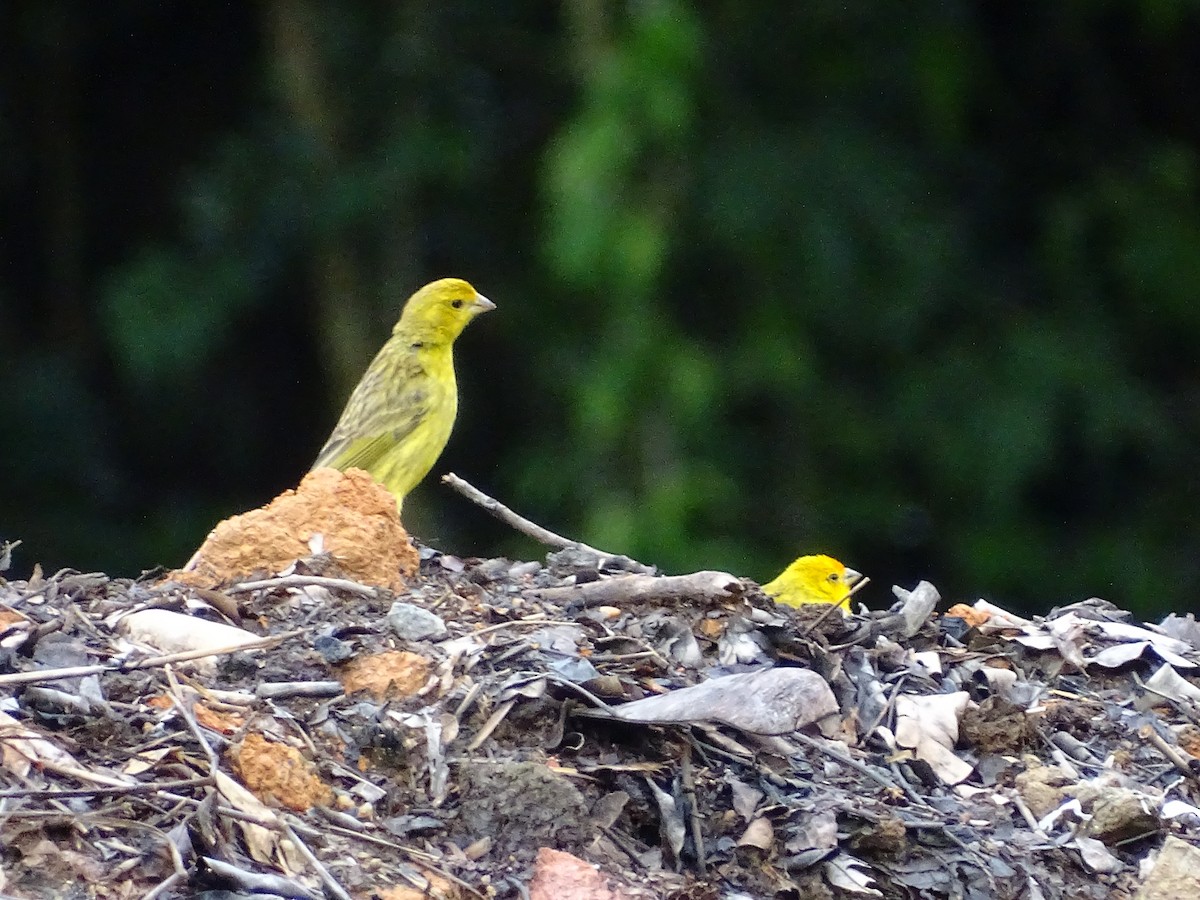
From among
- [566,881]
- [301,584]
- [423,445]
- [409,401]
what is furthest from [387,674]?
[409,401]

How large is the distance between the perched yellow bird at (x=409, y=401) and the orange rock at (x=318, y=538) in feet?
9.30

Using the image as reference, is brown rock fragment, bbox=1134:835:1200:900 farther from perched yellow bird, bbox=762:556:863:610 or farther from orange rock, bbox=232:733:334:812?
perched yellow bird, bbox=762:556:863:610

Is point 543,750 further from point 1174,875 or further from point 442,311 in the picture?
point 442,311

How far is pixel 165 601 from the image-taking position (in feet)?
11.5

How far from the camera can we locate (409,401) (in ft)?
23.4

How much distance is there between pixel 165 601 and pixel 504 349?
7069mm

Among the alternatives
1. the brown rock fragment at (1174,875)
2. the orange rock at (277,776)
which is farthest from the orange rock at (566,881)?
the brown rock fragment at (1174,875)

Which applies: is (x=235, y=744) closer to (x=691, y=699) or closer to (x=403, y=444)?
(x=691, y=699)

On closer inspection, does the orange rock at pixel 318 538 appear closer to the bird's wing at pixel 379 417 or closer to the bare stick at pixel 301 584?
the bare stick at pixel 301 584

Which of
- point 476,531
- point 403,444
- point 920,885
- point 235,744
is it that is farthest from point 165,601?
point 476,531

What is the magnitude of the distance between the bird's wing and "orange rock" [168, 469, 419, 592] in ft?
9.68

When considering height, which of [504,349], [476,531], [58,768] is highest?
[58,768]

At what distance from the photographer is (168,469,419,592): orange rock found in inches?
149

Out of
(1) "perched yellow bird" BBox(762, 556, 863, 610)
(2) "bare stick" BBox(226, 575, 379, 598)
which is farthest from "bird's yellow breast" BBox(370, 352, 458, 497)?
(2) "bare stick" BBox(226, 575, 379, 598)
